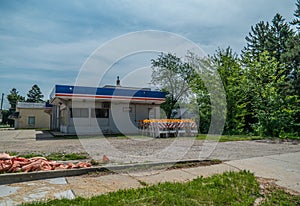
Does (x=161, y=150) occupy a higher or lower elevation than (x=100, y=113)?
lower

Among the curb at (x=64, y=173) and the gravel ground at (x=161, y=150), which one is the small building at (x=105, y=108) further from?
the curb at (x=64, y=173)

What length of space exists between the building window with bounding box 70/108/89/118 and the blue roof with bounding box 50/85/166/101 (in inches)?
69.6

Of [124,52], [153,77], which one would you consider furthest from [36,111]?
[124,52]

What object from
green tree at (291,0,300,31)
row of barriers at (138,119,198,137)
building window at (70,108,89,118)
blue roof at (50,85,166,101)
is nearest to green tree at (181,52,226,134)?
blue roof at (50,85,166,101)

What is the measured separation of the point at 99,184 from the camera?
3982 mm

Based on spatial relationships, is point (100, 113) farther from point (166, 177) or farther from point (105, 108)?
point (166, 177)

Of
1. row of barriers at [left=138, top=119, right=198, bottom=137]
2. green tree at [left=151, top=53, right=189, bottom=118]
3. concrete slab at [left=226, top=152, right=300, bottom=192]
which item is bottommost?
concrete slab at [left=226, top=152, right=300, bottom=192]

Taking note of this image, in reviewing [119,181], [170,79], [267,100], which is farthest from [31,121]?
[119,181]

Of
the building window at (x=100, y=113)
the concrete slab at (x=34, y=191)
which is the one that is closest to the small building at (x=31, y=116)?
the building window at (x=100, y=113)

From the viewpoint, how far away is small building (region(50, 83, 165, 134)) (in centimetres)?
1573

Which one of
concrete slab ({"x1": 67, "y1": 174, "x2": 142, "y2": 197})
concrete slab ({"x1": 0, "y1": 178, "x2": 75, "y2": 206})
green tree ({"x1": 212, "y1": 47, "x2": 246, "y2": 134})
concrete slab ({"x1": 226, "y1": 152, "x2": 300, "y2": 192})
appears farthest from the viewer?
green tree ({"x1": 212, "y1": 47, "x2": 246, "y2": 134})

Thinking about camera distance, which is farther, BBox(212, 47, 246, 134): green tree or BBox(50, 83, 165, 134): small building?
BBox(212, 47, 246, 134): green tree

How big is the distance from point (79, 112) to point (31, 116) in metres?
22.1

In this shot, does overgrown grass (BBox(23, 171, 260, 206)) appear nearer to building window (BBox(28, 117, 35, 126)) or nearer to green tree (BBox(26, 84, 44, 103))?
building window (BBox(28, 117, 35, 126))
